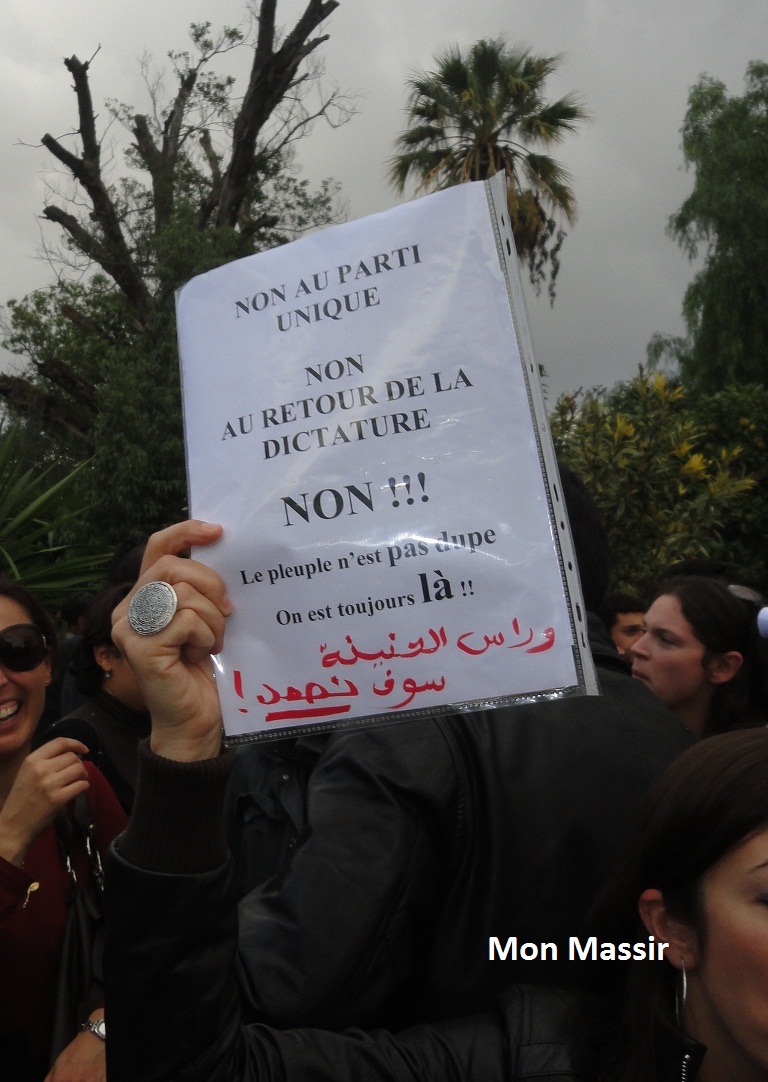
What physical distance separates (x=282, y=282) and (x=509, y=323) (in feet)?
1.15

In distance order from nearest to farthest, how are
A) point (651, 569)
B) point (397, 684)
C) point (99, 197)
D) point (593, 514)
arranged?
point (397, 684) → point (593, 514) → point (651, 569) → point (99, 197)

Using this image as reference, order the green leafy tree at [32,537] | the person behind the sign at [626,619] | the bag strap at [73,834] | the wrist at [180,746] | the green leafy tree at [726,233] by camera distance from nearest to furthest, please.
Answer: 1. the wrist at [180,746]
2. the bag strap at [73,834]
3. the person behind the sign at [626,619]
4. the green leafy tree at [32,537]
5. the green leafy tree at [726,233]

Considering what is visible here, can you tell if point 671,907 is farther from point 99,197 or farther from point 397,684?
point 99,197

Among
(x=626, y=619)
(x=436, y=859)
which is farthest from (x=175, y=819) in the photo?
(x=626, y=619)

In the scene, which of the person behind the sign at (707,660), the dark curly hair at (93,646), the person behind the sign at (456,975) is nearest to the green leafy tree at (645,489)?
the person behind the sign at (707,660)

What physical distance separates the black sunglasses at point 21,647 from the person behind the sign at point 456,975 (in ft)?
3.64

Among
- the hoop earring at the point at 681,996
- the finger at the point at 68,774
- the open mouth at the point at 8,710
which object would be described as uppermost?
the open mouth at the point at 8,710

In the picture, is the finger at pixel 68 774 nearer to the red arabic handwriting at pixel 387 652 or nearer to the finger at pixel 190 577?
the finger at pixel 190 577

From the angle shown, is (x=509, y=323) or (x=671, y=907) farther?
(x=671, y=907)

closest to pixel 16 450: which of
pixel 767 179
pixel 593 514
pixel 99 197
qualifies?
pixel 99 197

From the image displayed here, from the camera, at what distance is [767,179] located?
20250mm

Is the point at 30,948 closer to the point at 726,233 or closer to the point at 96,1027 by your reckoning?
the point at 96,1027

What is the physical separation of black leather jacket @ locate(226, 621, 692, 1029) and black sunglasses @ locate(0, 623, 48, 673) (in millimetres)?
1103

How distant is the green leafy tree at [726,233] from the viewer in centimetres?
2008
